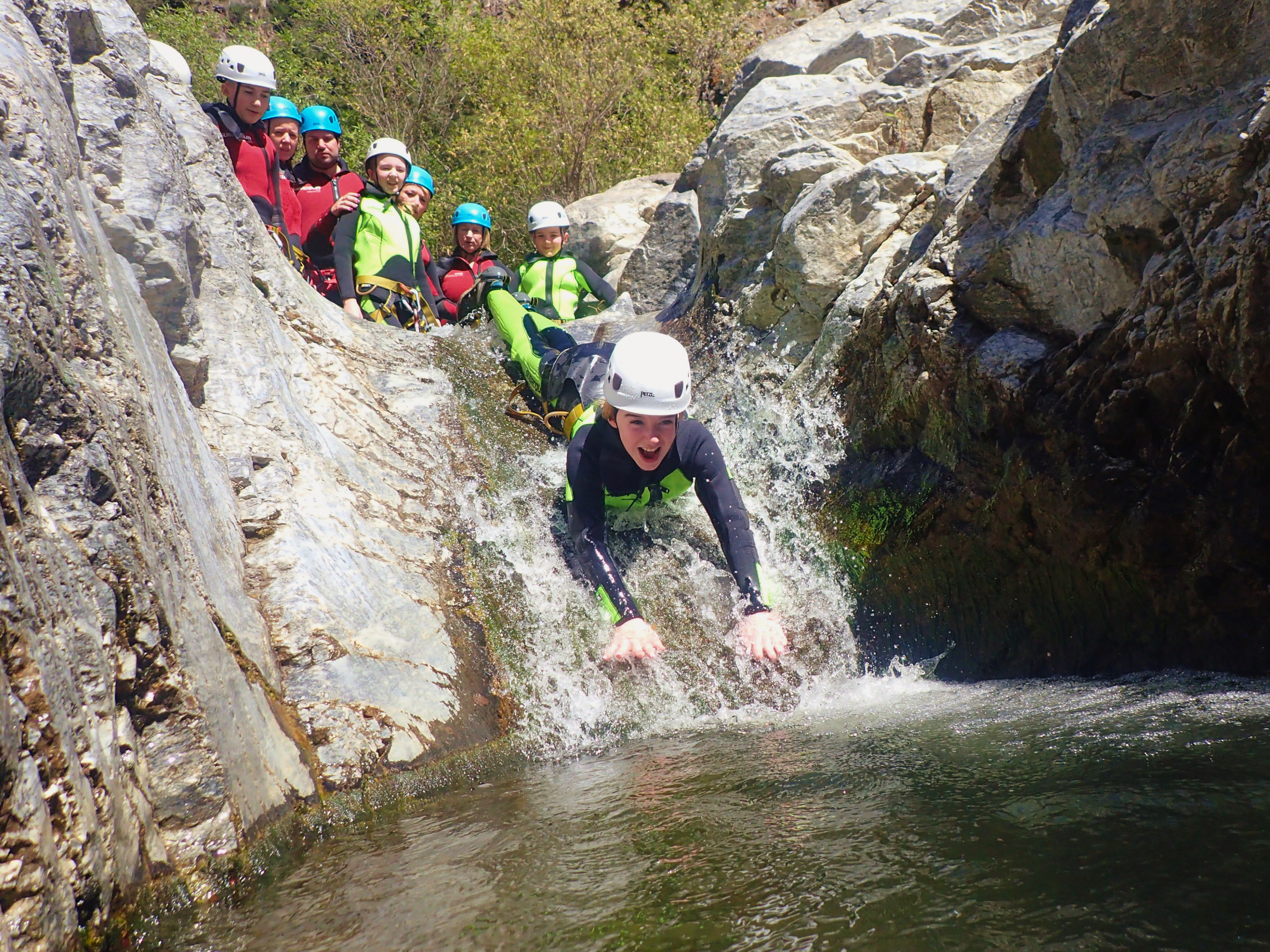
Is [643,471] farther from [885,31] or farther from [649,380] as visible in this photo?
[885,31]

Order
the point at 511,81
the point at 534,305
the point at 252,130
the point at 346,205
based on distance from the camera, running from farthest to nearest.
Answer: the point at 511,81
the point at 534,305
the point at 346,205
the point at 252,130

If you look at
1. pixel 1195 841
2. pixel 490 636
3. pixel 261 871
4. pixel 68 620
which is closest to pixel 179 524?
pixel 68 620

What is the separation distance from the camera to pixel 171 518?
2990 mm

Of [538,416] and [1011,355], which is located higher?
[538,416]

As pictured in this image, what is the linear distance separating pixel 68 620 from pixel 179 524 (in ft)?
3.22

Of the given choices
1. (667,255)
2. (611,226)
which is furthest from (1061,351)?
(611,226)

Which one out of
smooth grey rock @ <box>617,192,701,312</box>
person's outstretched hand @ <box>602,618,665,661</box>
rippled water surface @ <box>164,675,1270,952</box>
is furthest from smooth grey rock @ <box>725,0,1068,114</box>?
rippled water surface @ <box>164,675,1270,952</box>

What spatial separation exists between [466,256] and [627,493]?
5189 mm

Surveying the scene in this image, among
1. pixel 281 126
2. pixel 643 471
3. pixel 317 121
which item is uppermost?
pixel 317 121

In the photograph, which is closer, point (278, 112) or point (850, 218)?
point (850, 218)

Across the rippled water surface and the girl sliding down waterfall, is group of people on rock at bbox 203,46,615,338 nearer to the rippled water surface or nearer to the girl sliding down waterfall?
the girl sliding down waterfall

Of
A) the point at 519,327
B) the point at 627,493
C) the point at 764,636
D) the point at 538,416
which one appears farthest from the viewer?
the point at 519,327

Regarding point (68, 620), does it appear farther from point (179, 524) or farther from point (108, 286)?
point (108, 286)

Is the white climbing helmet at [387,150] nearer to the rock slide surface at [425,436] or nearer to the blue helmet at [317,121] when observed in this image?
the blue helmet at [317,121]
